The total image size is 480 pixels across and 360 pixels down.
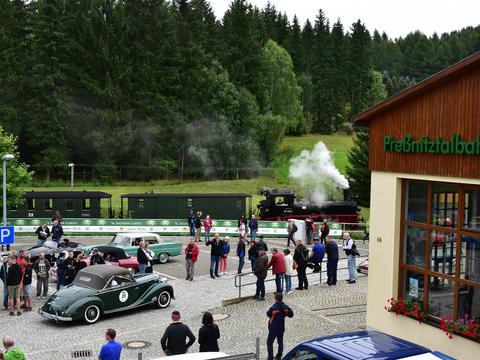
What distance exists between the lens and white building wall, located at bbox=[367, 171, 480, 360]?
12.8 m

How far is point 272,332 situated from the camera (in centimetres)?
1280

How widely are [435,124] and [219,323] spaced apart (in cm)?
779

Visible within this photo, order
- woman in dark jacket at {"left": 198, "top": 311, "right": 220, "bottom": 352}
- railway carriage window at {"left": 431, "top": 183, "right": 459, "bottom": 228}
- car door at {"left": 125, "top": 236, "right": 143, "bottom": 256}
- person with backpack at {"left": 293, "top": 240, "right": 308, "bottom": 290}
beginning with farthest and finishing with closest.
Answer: car door at {"left": 125, "top": 236, "right": 143, "bottom": 256}, person with backpack at {"left": 293, "top": 240, "right": 308, "bottom": 290}, railway carriage window at {"left": 431, "top": 183, "right": 459, "bottom": 228}, woman in dark jacket at {"left": 198, "top": 311, "right": 220, "bottom": 352}

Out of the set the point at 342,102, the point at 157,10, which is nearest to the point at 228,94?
the point at 157,10

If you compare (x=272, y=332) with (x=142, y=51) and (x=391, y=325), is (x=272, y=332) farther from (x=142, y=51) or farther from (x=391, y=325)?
(x=142, y=51)

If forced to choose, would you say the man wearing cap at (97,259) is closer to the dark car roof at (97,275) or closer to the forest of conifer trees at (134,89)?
the dark car roof at (97,275)

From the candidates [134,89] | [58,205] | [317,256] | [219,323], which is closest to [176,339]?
[219,323]

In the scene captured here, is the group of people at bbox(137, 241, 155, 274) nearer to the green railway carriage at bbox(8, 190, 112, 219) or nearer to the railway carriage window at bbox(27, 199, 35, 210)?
the green railway carriage at bbox(8, 190, 112, 219)

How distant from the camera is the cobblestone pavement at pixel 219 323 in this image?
576 inches

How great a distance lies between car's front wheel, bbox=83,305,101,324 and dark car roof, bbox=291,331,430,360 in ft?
29.2

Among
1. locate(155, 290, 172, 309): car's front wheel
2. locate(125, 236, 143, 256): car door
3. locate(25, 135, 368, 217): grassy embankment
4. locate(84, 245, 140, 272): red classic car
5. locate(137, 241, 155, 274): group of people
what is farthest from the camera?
locate(25, 135, 368, 217): grassy embankment

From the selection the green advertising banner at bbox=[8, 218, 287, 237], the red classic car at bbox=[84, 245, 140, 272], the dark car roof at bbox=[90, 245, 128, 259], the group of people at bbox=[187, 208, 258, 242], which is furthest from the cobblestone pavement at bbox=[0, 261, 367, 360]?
the green advertising banner at bbox=[8, 218, 287, 237]

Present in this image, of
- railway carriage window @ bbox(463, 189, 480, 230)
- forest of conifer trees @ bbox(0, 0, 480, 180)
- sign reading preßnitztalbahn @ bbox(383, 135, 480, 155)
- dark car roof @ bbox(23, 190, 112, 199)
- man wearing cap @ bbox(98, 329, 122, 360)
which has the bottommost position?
man wearing cap @ bbox(98, 329, 122, 360)

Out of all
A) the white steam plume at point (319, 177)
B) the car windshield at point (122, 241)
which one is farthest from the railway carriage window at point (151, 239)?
the white steam plume at point (319, 177)
